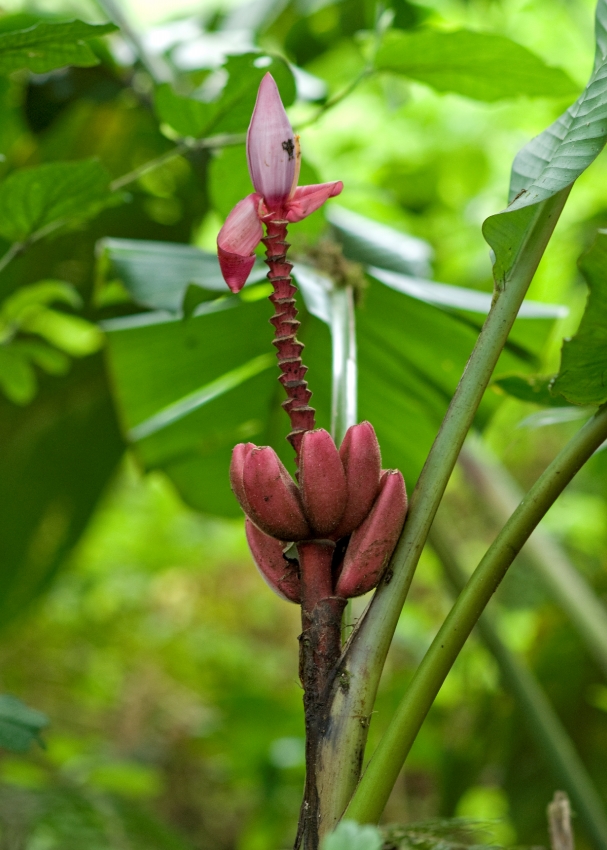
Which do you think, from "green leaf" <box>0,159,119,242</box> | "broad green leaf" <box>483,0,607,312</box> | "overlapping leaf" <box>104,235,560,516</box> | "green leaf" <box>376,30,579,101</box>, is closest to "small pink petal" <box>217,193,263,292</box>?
"broad green leaf" <box>483,0,607,312</box>

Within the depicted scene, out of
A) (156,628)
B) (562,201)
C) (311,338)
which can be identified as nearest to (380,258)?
(311,338)

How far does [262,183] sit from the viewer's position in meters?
0.36

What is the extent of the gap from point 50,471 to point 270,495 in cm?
108

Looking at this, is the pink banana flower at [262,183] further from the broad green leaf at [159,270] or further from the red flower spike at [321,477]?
the broad green leaf at [159,270]

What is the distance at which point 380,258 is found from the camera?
989 mm

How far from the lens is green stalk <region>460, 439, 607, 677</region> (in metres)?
0.95

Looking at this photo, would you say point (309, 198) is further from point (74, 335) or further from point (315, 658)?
point (74, 335)

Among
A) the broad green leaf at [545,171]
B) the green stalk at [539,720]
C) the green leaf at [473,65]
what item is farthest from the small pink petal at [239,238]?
the green stalk at [539,720]

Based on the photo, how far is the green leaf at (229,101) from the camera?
547 millimetres

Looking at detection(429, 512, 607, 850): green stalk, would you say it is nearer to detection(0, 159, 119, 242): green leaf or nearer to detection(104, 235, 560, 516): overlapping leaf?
detection(104, 235, 560, 516): overlapping leaf

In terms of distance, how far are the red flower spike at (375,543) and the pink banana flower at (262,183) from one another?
0.40 ft

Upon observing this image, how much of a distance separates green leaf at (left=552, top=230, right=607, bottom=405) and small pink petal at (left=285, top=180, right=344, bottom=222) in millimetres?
127

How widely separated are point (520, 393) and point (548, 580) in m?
0.52

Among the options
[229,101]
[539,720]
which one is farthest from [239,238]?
[539,720]
